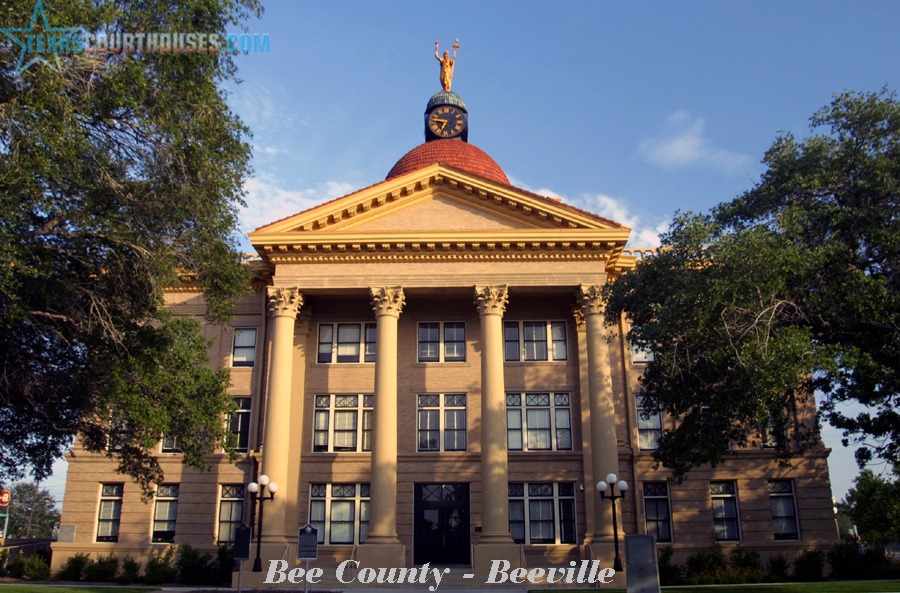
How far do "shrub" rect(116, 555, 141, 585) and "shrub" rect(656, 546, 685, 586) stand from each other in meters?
19.3

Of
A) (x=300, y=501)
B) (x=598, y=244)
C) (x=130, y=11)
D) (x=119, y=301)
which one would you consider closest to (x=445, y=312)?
(x=598, y=244)

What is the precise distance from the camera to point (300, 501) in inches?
1198

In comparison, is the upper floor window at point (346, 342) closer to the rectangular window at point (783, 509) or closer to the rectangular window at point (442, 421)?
the rectangular window at point (442, 421)

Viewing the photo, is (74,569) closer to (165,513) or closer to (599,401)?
(165,513)

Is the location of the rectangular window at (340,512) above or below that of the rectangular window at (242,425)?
below

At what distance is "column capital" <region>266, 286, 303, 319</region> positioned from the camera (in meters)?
29.8

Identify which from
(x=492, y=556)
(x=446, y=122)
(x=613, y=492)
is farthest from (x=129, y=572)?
(x=446, y=122)

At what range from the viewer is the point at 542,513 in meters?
30.2

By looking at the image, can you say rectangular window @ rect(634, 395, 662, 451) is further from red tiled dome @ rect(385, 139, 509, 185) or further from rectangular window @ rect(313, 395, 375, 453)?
red tiled dome @ rect(385, 139, 509, 185)

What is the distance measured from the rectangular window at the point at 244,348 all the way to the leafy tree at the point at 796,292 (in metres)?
18.7

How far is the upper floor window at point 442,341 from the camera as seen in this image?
32.1 m

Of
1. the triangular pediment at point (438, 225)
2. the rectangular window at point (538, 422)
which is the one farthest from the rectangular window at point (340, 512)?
the triangular pediment at point (438, 225)

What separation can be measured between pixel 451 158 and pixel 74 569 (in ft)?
82.7

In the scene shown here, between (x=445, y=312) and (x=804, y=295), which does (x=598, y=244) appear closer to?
(x=445, y=312)
